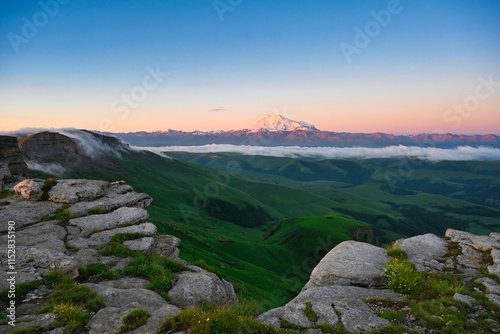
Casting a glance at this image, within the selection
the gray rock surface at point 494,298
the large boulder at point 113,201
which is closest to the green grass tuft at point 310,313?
the gray rock surface at point 494,298

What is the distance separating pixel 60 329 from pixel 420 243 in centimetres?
2464

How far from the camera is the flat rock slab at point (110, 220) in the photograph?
21.2 m

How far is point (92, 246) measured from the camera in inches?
736

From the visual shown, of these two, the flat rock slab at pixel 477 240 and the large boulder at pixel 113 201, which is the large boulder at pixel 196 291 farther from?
the flat rock slab at pixel 477 240

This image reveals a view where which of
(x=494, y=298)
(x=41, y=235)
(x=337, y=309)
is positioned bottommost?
(x=337, y=309)

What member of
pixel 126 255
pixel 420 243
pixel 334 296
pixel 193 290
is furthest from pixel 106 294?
pixel 420 243

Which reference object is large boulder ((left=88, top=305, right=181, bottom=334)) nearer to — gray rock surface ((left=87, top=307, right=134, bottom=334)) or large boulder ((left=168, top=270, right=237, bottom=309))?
gray rock surface ((left=87, top=307, right=134, bottom=334))

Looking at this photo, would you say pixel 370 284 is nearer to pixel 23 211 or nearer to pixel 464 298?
pixel 464 298

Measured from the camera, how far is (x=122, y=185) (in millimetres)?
31297

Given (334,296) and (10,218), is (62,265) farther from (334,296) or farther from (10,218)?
(334,296)

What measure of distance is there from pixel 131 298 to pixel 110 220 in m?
12.8

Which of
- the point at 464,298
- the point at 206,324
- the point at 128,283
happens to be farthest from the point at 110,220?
the point at 464,298

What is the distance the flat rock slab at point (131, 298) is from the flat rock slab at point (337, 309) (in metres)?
5.41

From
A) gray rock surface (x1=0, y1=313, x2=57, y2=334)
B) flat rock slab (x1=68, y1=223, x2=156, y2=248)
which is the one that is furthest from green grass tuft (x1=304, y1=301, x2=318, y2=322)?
flat rock slab (x1=68, y1=223, x2=156, y2=248)
